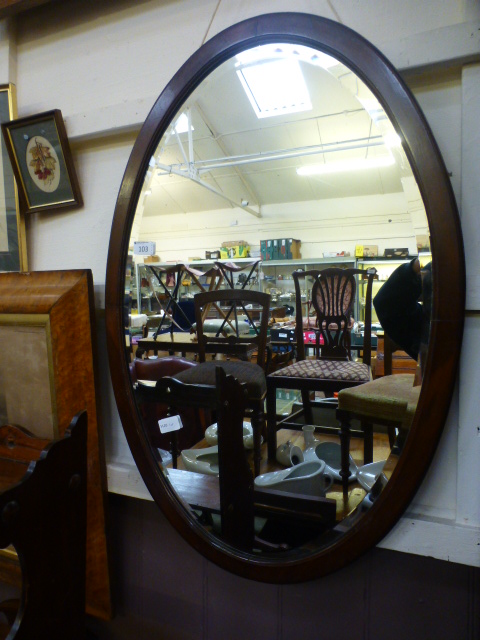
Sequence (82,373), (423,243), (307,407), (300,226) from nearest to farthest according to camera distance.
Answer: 1. (423,243)
2. (307,407)
3. (82,373)
4. (300,226)

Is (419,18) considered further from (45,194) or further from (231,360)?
(45,194)

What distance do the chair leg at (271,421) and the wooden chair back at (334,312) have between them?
7 cm

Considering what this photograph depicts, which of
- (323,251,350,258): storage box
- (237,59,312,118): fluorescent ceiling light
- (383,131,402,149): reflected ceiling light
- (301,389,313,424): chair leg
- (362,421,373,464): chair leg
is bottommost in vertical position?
(362,421,373,464): chair leg

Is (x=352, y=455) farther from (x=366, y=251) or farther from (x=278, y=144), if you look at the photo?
(x=278, y=144)

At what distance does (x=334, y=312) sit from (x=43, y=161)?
62cm

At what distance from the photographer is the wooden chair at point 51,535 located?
52 cm

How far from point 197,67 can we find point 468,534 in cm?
77

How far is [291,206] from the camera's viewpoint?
2.85 feet

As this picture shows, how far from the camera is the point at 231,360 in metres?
0.70

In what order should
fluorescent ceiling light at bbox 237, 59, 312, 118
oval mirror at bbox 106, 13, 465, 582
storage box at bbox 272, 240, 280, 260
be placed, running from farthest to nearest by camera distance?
storage box at bbox 272, 240, 280, 260 < fluorescent ceiling light at bbox 237, 59, 312, 118 < oval mirror at bbox 106, 13, 465, 582

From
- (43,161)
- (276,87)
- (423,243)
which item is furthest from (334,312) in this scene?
(43,161)

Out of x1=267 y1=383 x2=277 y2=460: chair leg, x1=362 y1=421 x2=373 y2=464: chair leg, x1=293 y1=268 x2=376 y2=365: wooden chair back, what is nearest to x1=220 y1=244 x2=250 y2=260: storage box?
x1=293 y1=268 x2=376 y2=365: wooden chair back

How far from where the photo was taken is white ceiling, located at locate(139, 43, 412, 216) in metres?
0.56

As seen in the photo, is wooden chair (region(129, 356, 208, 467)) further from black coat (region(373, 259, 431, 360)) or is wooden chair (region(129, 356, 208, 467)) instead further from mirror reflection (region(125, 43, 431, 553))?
black coat (region(373, 259, 431, 360))
